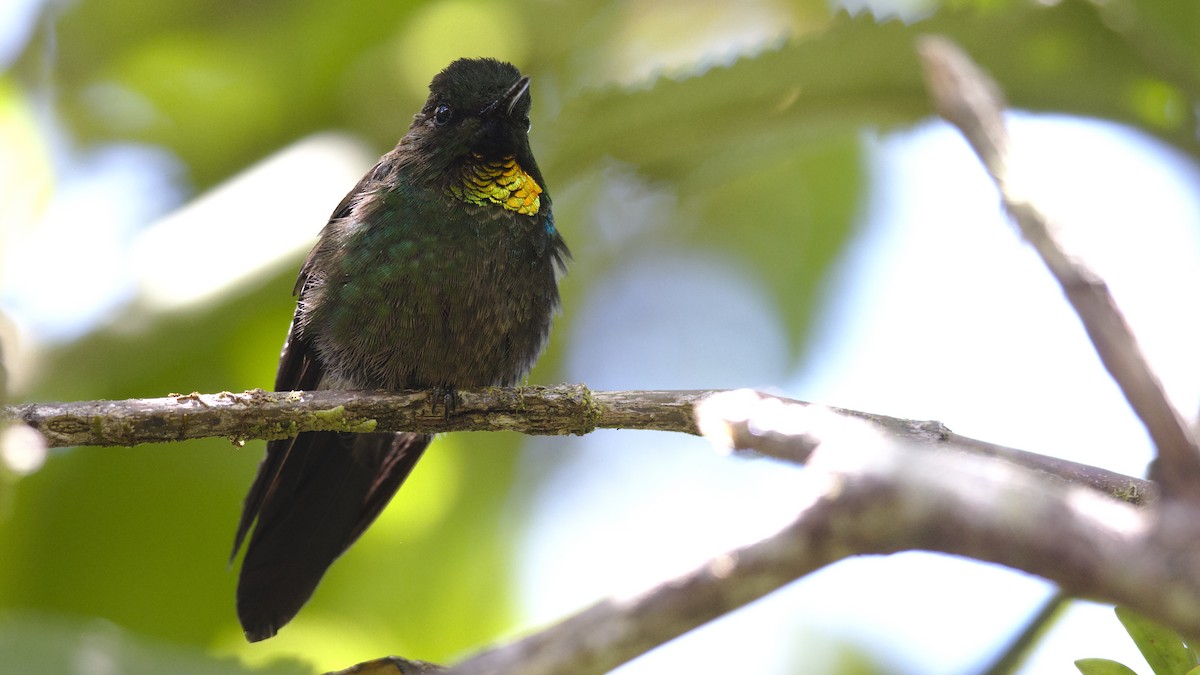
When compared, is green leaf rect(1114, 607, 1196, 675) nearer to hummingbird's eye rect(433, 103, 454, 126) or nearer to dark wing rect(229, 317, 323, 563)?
dark wing rect(229, 317, 323, 563)

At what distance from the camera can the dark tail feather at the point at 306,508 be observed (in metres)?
4.36

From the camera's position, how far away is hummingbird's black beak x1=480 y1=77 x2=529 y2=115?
4.49 meters

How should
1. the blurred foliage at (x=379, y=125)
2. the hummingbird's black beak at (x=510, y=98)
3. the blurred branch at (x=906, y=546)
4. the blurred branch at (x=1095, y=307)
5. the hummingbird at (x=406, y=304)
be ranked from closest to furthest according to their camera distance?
the blurred branch at (x=906, y=546) < the blurred branch at (x=1095, y=307) < the blurred foliage at (x=379, y=125) < the hummingbird at (x=406, y=304) < the hummingbird's black beak at (x=510, y=98)

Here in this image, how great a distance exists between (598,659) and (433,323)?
3.03 metres

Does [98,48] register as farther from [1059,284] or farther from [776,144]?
[1059,284]

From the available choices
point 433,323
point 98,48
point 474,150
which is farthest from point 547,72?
point 98,48

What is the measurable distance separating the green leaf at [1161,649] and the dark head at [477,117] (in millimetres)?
3167

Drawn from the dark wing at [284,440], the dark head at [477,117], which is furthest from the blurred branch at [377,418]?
the dark head at [477,117]

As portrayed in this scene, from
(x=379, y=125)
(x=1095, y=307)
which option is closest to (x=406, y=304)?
(x=379, y=125)

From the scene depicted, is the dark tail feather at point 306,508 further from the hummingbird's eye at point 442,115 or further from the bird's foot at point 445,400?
the hummingbird's eye at point 442,115

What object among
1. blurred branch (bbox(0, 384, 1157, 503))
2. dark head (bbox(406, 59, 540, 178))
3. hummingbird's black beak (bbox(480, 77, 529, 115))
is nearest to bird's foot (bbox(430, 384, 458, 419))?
blurred branch (bbox(0, 384, 1157, 503))

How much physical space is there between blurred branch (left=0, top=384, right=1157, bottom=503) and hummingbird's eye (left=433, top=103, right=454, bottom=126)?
1.48 metres

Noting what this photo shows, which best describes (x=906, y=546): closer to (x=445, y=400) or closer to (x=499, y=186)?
(x=445, y=400)

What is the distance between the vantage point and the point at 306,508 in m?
4.72
